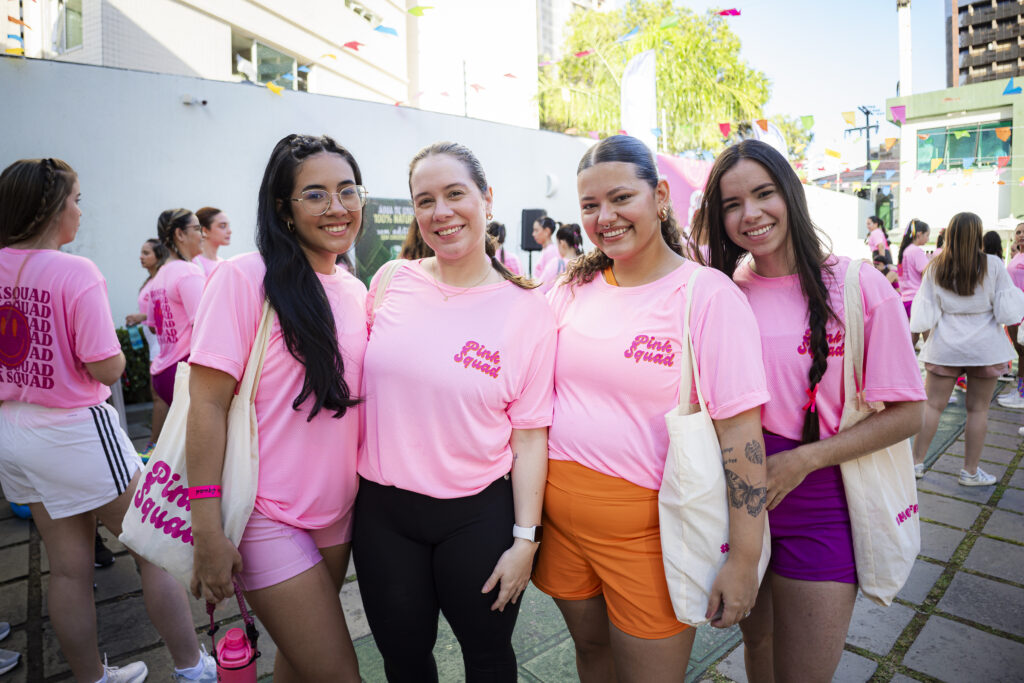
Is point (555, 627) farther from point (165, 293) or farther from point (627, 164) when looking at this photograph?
point (165, 293)

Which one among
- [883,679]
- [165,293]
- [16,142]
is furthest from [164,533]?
[16,142]

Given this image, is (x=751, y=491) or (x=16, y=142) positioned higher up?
(x=16, y=142)

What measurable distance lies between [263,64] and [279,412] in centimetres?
1276

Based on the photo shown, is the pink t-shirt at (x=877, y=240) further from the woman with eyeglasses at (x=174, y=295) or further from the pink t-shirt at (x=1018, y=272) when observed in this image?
the woman with eyeglasses at (x=174, y=295)

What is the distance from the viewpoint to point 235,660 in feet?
5.12

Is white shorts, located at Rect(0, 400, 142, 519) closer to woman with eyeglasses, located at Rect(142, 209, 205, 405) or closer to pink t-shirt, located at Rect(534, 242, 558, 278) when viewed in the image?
woman with eyeglasses, located at Rect(142, 209, 205, 405)

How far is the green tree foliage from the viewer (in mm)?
20812

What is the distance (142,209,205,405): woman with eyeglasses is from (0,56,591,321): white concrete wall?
3288 mm

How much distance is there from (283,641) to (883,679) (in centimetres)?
233

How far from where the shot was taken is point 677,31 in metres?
21.7

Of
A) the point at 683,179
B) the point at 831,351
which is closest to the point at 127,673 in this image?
the point at 831,351

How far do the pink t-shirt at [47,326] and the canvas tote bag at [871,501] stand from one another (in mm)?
2441

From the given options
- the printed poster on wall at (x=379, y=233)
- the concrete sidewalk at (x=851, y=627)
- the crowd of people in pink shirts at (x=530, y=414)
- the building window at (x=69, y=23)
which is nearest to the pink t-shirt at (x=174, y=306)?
→ the concrete sidewalk at (x=851, y=627)

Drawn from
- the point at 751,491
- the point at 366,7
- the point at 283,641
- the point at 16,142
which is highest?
the point at 366,7
